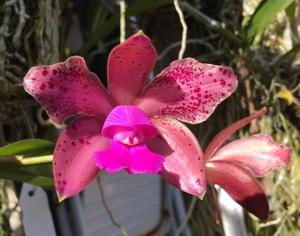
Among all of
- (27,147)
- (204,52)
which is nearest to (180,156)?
(27,147)

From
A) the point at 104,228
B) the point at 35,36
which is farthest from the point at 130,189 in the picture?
the point at 35,36

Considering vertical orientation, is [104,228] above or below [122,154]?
below

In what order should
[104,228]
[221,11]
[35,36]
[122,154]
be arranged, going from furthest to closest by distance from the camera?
1. [221,11]
2. [104,228]
3. [35,36]
4. [122,154]

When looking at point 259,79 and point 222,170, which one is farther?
point 259,79

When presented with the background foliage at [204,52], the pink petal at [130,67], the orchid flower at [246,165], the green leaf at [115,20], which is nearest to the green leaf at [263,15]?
the background foliage at [204,52]

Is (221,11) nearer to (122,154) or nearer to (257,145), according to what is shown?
(257,145)

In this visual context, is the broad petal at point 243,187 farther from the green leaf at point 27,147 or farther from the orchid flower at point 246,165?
the green leaf at point 27,147

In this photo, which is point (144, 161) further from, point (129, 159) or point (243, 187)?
point (243, 187)
